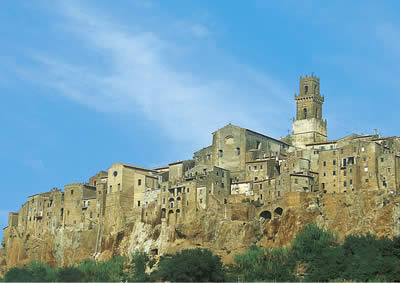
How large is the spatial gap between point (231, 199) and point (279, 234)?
477 inches

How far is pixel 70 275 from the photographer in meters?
114

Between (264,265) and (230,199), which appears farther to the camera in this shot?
(230,199)

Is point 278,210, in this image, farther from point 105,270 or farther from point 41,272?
point 41,272

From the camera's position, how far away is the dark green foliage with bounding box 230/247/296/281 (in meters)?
102

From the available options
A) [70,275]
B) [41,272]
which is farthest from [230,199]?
[41,272]

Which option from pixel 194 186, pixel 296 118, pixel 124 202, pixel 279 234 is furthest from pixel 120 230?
pixel 296 118

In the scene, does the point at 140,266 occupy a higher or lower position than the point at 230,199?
lower

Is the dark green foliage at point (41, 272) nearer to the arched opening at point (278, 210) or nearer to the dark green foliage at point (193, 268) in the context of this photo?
the dark green foliage at point (193, 268)

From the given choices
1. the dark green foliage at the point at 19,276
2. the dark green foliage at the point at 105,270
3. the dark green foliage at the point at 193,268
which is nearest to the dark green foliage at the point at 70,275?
the dark green foliage at the point at 105,270

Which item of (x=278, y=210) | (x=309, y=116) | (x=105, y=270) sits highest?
(x=309, y=116)

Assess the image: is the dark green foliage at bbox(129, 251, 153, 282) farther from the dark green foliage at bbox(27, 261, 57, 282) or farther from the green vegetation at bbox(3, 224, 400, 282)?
the dark green foliage at bbox(27, 261, 57, 282)

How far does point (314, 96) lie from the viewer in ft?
468

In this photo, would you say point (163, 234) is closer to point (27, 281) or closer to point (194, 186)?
point (194, 186)

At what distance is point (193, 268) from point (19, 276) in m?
32.7
